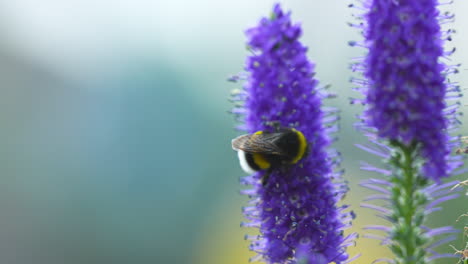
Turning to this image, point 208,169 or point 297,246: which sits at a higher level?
point 297,246

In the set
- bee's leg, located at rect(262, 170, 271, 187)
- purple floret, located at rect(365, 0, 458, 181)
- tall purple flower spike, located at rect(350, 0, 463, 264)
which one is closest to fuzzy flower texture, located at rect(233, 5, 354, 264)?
bee's leg, located at rect(262, 170, 271, 187)

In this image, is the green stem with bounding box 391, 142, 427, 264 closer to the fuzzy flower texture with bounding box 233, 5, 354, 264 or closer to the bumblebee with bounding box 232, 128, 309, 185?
the fuzzy flower texture with bounding box 233, 5, 354, 264

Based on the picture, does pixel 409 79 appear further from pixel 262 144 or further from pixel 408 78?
pixel 262 144

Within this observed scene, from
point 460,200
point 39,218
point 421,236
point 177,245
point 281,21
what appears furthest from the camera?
point 39,218

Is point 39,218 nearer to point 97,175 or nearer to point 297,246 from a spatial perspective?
point 97,175

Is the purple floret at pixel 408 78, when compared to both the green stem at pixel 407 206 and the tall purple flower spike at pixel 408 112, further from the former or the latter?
the green stem at pixel 407 206

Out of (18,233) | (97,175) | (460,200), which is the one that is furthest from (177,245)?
(460,200)
